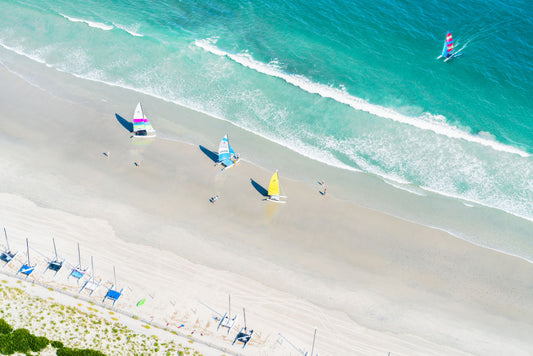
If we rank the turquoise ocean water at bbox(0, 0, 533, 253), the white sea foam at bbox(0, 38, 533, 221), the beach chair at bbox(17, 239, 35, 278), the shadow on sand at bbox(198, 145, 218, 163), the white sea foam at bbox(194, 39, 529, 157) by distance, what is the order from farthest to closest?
1. the white sea foam at bbox(194, 39, 529, 157)
2. the turquoise ocean water at bbox(0, 0, 533, 253)
3. the shadow on sand at bbox(198, 145, 218, 163)
4. the white sea foam at bbox(0, 38, 533, 221)
5. the beach chair at bbox(17, 239, 35, 278)

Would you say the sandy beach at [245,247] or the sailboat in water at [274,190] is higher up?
the sailboat in water at [274,190]

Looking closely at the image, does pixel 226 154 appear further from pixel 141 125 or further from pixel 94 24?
pixel 94 24

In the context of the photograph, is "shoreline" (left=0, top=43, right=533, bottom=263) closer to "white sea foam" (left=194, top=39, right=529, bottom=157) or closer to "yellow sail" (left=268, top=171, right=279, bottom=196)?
"yellow sail" (left=268, top=171, right=279, bottom=196)

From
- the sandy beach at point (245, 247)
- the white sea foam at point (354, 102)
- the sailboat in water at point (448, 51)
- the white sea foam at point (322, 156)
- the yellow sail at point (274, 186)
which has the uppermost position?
the sailboat in water at point (448, 51)

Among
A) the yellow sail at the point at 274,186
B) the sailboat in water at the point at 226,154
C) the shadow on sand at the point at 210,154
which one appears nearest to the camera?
the yellow sail at the point at 274,186

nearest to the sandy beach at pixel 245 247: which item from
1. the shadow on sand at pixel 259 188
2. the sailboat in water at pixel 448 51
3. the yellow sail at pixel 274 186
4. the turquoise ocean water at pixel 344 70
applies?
the shadow on sand at pixel 259 188

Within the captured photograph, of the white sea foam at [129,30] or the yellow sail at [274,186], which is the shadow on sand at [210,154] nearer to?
the yellow sail at [274,186]

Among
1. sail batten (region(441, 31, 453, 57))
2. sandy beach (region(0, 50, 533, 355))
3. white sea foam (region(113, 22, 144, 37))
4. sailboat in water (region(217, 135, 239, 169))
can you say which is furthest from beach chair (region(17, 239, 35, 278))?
sail batten (region(441, 31, 453, 57))
